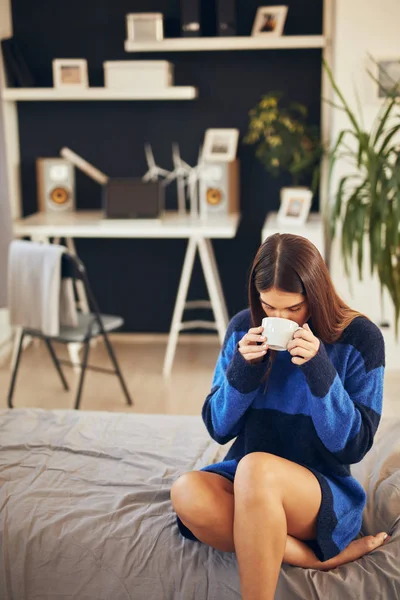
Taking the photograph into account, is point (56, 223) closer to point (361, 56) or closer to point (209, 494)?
point (361, 56)

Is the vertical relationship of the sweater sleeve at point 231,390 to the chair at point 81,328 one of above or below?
above

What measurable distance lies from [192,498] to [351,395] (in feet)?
1.41

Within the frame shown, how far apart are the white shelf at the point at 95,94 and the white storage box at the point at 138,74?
0.04m

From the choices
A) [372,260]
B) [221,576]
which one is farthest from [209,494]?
[372,260]

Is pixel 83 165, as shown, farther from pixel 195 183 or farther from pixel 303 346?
pixel 303 346

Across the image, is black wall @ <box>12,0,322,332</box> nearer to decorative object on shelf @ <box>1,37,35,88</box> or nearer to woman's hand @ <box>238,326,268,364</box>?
decorative object on shelf @ <box>1,37,35,88</box>

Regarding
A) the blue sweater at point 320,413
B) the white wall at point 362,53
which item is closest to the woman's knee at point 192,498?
the blue sweater at point 320,413

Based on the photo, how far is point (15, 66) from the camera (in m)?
4.23

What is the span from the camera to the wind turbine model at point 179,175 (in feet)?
14.5

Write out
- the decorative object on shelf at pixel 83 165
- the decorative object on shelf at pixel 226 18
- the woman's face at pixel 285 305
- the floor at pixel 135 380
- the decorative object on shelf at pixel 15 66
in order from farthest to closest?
the decorative object on shelf at pixel 83 165
the decorative object on shelf at pixel 15 66
the decorative object on shelf at pixel 226 18
the floor at pixel 135 380
the woman's face at pixel 285 305

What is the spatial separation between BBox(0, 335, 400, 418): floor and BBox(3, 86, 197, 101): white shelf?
54.1 inches

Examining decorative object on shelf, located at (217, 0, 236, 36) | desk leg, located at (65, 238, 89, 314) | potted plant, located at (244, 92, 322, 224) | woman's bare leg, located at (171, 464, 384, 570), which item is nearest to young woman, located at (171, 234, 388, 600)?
woman's bare leg, located at (171, 464, 384, 570)

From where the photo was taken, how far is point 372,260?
11.2 feet

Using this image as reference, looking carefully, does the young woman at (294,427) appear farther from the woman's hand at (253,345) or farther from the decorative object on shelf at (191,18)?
the decorative object on shelf at (191,18)
